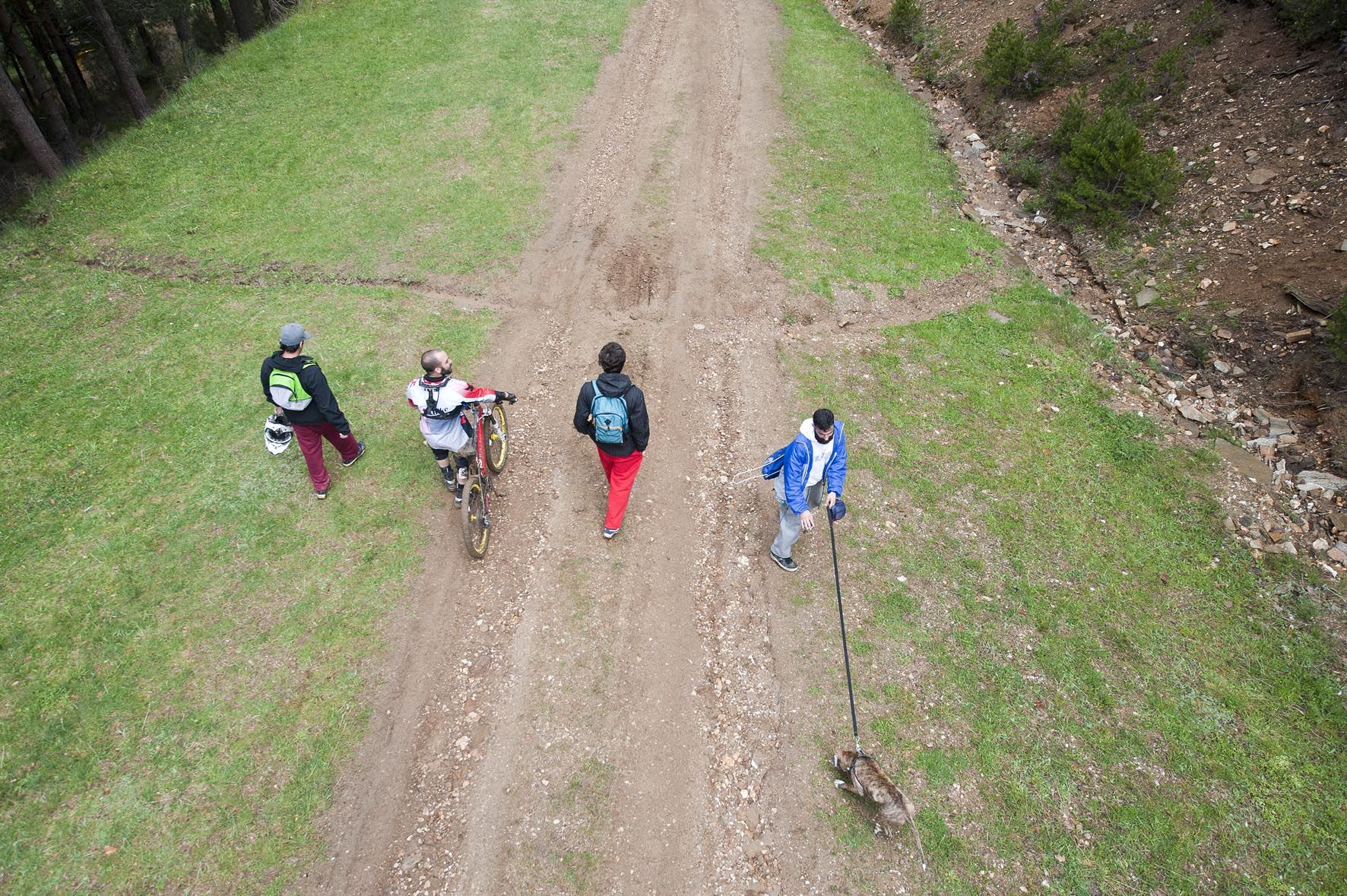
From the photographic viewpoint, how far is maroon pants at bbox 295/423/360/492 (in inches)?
333

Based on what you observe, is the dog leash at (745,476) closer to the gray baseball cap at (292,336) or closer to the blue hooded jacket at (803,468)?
the blue hooded jacket at (803,468)

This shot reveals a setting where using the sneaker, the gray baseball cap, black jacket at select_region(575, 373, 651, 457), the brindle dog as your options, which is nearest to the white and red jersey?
black jacket at select_region(575, 373, 651, 457)

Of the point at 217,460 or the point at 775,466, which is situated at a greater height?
the point at 775,466

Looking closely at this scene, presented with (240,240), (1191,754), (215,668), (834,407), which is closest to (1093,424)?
(834,407)

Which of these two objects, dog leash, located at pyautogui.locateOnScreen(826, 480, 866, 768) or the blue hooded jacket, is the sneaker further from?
dog leash, located at pyautogui.locateOnScreen(826, 480, 866, 768)

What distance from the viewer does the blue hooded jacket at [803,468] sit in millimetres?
7273

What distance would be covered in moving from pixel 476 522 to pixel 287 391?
2.81 meters

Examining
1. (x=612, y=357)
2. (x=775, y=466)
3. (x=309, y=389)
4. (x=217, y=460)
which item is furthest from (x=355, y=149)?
(x=775, y=466)

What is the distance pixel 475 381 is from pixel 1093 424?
1063 cm

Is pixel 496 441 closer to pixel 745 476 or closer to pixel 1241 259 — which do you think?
pixel 745 476

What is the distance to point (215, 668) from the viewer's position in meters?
7.30

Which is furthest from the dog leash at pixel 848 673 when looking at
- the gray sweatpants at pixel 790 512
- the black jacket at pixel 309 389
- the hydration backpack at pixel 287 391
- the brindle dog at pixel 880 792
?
the hydration backpack at pixel 287 391

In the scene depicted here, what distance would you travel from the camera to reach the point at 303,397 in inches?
313

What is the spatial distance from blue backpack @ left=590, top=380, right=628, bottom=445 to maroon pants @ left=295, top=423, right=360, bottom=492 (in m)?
3.82
